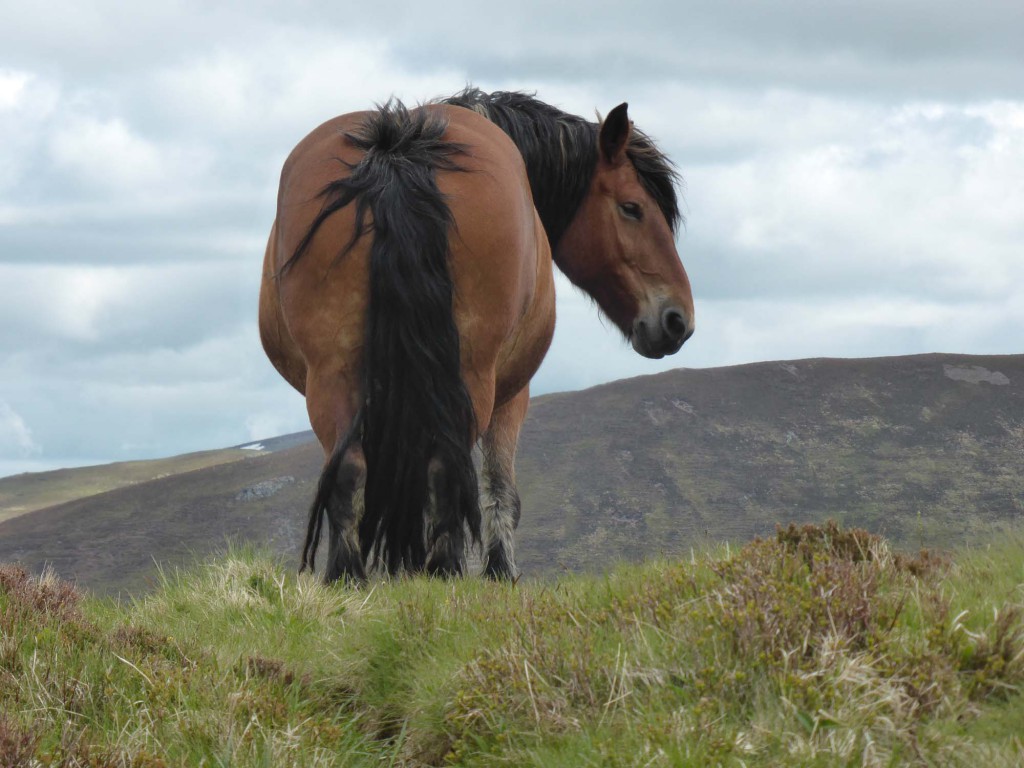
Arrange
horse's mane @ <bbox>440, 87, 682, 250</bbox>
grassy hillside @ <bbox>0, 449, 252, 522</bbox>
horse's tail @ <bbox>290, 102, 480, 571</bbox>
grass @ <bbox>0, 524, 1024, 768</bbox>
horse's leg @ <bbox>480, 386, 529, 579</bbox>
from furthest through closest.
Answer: grassy hillside @ <bbox>0, 449, 252, 522</bbox> → horse's mane @ <bbox>440, 87, 682, 250</bbox> → horse's leg @ <bbox>480, 386, 529, 579</bbox> → horse's tail @ <bbox>290, 102, 480, 571</bbox> → grass @ <bbox>0, 524, 1024, 768</bbox>

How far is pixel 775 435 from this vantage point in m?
17.7

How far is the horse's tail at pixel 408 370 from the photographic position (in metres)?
6.35

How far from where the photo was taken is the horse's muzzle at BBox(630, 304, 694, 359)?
9031 millimetres

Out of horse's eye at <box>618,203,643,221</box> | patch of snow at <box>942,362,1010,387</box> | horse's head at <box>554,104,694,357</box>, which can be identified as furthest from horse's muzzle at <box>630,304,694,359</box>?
patch of snow at <box>942,362,1010,387</box>

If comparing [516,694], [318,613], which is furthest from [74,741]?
[318,613]

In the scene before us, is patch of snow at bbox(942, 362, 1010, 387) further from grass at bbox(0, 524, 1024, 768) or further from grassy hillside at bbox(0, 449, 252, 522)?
grassy hillside at bbox(0, 449, 252, 522)

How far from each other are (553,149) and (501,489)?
2.52 meters

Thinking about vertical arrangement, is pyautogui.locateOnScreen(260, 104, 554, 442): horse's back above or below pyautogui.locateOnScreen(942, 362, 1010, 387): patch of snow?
above

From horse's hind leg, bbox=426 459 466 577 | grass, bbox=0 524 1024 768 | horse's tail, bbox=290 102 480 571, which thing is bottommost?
grass, bbox=0 524 1024 768

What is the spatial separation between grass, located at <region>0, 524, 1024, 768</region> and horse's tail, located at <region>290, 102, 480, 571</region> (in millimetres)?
812

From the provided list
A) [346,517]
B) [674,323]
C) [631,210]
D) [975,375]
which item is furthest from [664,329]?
[975,375]

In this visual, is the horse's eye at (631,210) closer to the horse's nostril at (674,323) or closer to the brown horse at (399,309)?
the horse's nostril at (674,323)

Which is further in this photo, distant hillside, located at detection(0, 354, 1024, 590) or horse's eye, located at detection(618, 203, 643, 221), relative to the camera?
distant hillside, located at detection(0, 354, 1024, 590)

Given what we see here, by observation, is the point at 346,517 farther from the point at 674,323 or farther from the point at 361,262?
the point at 674,323
